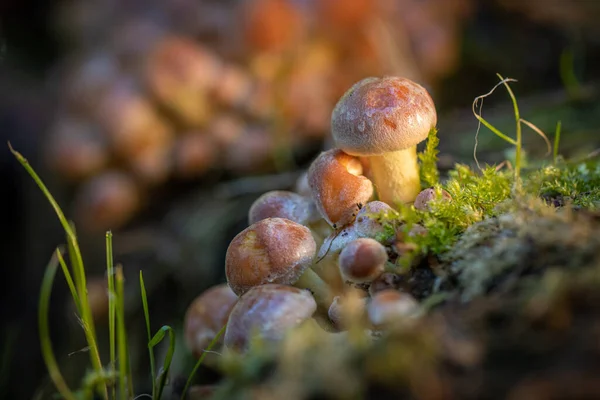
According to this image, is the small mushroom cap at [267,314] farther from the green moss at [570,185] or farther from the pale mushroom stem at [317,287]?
the green moss at [570,185]

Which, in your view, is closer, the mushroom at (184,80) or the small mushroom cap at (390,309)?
the small mushroom cap at (390,309)

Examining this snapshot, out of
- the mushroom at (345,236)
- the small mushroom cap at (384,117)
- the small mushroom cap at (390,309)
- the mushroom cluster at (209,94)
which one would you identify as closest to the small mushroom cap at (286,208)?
the mushroom at (345,236)

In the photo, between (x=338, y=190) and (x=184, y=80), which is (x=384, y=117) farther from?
(x=184, y=80)

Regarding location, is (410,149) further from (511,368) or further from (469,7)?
(469,7)

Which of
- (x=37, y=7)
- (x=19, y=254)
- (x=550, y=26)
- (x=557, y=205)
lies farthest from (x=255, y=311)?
(x=37, y=7)

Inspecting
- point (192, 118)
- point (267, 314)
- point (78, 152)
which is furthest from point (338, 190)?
point (78, 152)

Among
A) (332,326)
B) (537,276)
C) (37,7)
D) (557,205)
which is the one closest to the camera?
(537,276)
